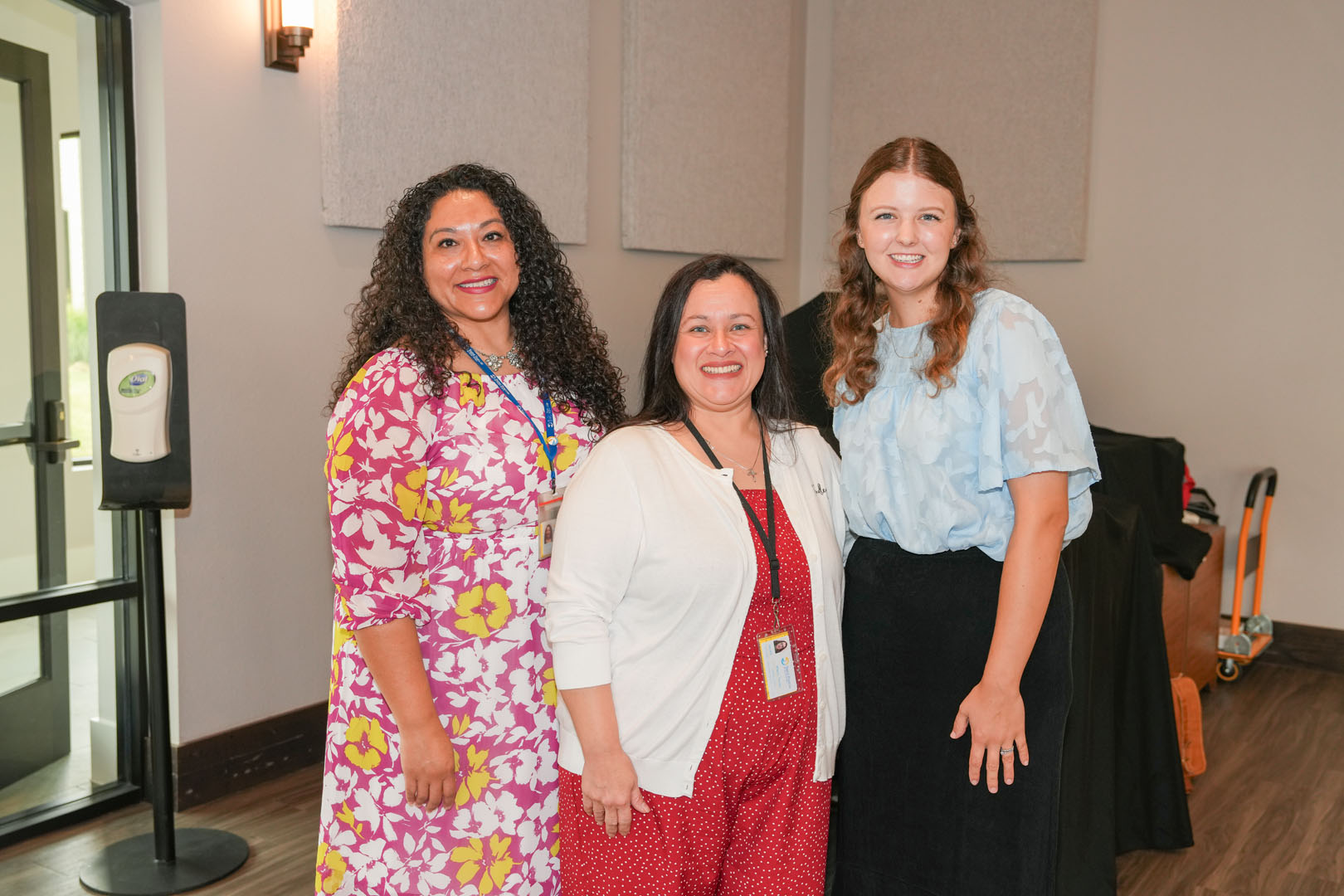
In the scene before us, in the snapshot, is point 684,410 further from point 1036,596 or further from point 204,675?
point 204,675

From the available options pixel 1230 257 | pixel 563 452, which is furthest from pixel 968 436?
pixel 1230 257

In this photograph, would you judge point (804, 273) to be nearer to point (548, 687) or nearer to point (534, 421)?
point (534, 421)

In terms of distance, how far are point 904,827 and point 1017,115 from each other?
4.38 meters

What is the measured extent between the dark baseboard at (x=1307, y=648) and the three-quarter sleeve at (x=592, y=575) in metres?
4.39

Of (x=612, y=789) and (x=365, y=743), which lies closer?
(x=612, y=789)

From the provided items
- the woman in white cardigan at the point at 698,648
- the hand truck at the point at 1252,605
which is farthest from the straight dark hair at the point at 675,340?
the hand truck at the point at 1252,605

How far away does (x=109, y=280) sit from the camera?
3125 mm

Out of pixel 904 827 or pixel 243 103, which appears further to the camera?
pixel 243 103

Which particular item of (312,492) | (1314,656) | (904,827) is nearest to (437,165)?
(312,492)

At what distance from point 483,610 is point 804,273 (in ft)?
15.4

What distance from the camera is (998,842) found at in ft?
5.85

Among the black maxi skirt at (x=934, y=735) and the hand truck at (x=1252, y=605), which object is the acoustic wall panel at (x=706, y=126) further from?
the black maxi skirt at (x=934, y=735)

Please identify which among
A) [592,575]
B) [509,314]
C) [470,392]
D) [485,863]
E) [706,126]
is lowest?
[485,863]

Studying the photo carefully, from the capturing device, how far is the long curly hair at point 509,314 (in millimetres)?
1875
